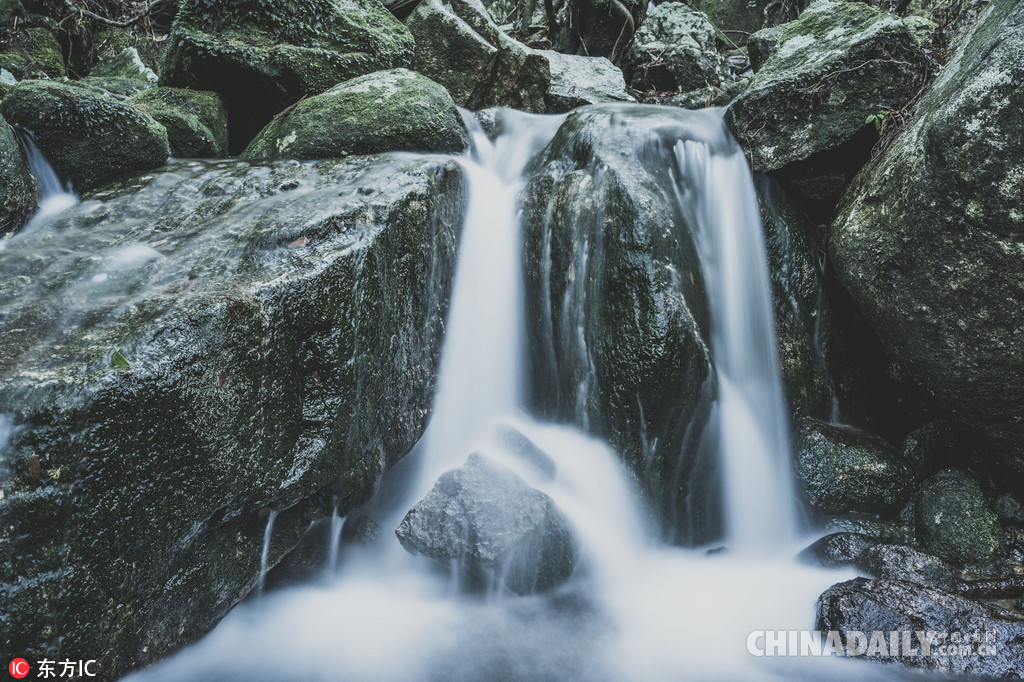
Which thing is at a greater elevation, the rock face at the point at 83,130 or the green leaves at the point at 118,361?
the rock face at the point at 83,130

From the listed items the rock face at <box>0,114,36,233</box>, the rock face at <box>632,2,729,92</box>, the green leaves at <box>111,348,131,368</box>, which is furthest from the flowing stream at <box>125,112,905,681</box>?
the rock face at <box>632,2,729,92</box>

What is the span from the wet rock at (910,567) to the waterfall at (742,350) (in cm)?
64

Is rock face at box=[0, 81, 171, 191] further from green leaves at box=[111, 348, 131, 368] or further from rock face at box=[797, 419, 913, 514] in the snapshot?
rock face at box=[797, 419, 913, 514]

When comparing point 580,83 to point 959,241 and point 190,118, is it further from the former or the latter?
point 959,241

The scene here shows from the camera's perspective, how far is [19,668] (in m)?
1.74

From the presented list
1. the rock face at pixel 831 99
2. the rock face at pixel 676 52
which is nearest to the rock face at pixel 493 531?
the rock face at pixel 831 99

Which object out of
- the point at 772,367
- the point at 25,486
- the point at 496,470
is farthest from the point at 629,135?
the point at 25,486

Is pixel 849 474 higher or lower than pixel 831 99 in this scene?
lower

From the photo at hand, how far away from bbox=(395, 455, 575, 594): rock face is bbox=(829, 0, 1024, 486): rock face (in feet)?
8.81

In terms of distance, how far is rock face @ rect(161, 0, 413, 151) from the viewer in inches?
206

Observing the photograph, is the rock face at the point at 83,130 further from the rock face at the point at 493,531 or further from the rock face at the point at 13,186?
the rock face at the point at 493,531

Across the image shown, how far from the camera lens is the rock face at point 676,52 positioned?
29.1 ft

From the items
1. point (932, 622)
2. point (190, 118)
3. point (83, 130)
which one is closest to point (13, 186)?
point (83, 130)

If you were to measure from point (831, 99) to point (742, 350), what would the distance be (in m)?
2.26
